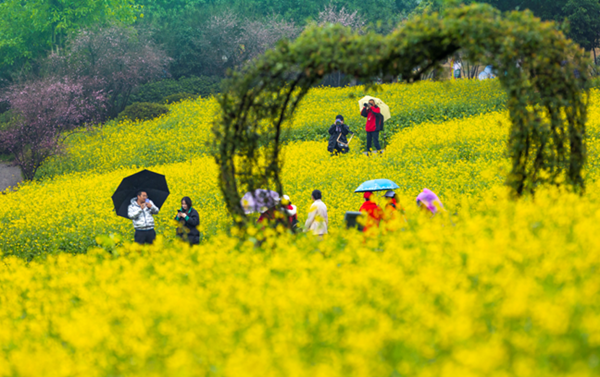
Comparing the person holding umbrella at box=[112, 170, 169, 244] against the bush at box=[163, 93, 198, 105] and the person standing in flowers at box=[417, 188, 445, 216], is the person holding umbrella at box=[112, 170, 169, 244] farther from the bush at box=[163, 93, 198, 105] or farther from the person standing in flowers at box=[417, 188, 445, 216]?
the bush at box=[163, 93, 198, 105]

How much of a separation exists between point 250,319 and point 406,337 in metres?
1.31

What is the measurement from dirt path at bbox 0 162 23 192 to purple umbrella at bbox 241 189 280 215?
18.5 metres

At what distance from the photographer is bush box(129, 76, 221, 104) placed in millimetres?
33531

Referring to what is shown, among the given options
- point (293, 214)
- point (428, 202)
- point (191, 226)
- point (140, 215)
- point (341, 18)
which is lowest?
point (191, 226)

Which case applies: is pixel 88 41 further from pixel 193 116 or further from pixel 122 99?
pixel 193 116

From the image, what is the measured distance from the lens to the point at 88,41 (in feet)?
102

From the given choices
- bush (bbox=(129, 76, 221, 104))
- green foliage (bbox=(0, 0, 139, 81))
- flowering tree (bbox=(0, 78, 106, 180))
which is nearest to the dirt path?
flowering tree (bbox=(0, 78, 106, 180))

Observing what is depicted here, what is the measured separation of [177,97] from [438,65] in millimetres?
28769

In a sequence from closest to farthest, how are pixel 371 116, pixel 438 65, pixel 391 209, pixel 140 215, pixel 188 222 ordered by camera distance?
pixel 438 65 < pixel 391 209 < pixel 188 222 < pixel 140 215 < pixel 371 116

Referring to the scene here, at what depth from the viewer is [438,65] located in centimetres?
636

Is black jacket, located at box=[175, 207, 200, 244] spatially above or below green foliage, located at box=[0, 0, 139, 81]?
below

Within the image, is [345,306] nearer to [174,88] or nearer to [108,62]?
[108,62]

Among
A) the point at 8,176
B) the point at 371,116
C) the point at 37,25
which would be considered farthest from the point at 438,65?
the point at 37,25

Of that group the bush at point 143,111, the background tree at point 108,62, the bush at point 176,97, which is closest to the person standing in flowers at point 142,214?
the bush at point 143,111
